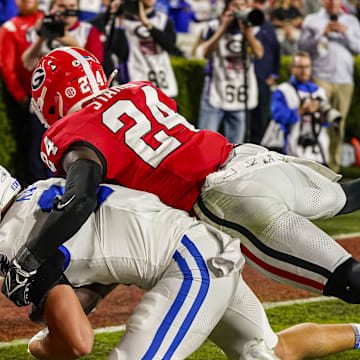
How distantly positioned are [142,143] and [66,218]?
489 mm

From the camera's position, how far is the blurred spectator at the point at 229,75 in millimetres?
7079

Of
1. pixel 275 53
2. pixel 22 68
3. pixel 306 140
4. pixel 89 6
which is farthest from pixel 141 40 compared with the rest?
pixel 89 6

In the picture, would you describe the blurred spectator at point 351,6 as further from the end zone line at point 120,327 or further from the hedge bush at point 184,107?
the end zone line at point 120,327

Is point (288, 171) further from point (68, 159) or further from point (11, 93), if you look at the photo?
point (11, 93)

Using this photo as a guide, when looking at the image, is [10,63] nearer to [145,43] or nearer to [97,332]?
[145,43]

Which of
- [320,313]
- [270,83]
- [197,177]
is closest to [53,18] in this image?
[270,83]

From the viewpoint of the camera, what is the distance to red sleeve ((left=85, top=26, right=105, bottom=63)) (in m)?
6.42

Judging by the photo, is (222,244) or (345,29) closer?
(222,244)

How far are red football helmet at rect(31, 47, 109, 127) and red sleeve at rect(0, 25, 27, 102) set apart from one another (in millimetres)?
3652

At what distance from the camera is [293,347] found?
300 centimetres

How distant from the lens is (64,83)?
→ 300 centimetres

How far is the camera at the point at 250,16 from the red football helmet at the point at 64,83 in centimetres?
376

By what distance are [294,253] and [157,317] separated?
55cm

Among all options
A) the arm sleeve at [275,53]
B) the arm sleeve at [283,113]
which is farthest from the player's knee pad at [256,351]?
the arm sleeve at [275,53]
